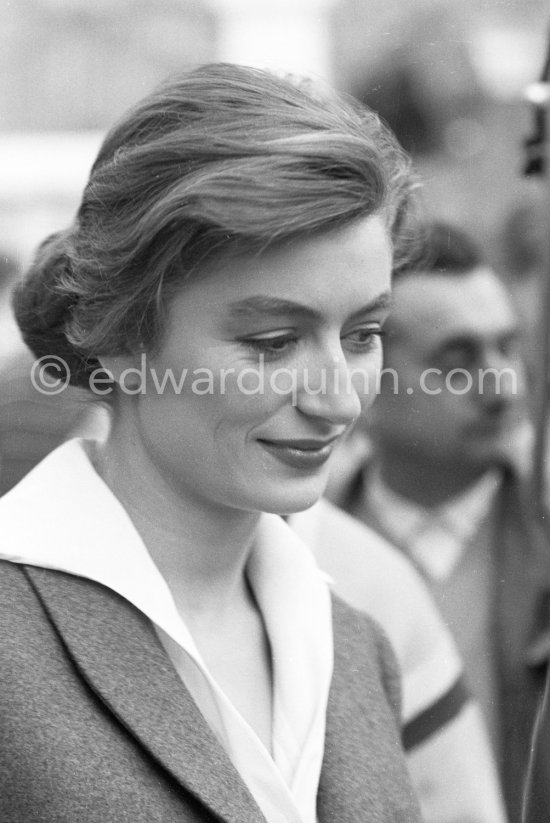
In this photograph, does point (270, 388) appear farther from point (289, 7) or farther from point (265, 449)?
point (289, 7)

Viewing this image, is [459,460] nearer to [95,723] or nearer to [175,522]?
[175,522]

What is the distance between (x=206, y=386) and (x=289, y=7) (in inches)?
39.9

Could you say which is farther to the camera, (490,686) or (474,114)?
(474,114)

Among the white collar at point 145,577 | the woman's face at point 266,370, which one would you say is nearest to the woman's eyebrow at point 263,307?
the woman's face at point 266,370

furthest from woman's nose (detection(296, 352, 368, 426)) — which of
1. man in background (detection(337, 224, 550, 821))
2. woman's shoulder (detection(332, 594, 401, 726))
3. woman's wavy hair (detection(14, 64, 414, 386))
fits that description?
man in background (detection(337, 224, 550, 821))

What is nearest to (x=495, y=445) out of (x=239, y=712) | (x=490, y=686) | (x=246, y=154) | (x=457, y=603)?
(x=457, y=603)

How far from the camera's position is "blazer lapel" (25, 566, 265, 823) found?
998 millimetres

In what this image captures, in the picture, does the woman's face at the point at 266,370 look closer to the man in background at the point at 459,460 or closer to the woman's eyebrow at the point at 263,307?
the woman's eyebrow at the point at 263,307

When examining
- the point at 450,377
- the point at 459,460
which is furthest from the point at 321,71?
the point at 459,460

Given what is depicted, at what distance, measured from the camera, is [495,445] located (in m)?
1.83

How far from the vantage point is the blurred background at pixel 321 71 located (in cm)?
178

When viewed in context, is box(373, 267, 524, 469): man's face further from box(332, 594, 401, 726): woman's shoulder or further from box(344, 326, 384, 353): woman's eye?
box(344, 326, 384, 353): woman's eye

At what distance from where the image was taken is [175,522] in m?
1.15

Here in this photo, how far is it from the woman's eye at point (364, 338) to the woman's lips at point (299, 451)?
0.11 metres
